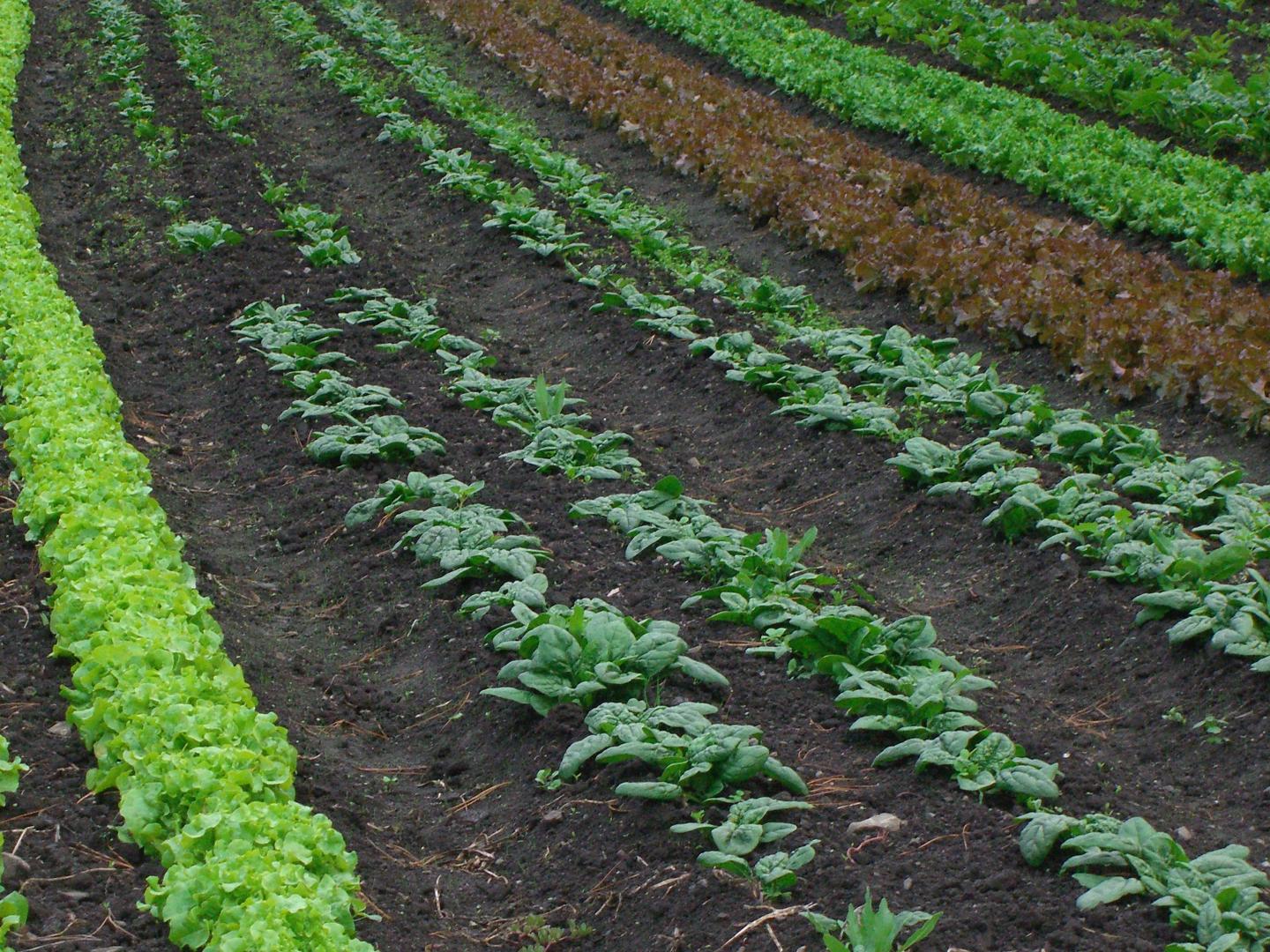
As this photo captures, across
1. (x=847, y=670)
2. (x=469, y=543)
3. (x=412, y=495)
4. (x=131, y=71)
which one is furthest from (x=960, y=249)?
(x=131, y=71)

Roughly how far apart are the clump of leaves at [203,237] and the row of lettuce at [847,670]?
383cm


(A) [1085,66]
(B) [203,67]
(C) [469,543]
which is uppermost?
(A) [1085,66]

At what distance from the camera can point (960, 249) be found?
945 centimetres

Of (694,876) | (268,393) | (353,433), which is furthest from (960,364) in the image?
(694,876)

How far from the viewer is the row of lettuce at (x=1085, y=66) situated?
1409cm

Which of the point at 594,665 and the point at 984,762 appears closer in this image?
the point at 984,762

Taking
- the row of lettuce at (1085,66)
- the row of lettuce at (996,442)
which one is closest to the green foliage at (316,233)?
A: the row of lettuce at (996,442)

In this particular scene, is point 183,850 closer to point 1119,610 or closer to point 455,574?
point 455,574

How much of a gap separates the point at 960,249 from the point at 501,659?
565 cm

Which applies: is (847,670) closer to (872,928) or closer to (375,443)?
(872,928)

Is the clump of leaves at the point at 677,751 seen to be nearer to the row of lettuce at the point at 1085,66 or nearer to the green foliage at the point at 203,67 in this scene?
the green foliage at the point at 203,67

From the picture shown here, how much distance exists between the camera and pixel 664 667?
4.82 m

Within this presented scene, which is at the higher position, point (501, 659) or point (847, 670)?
point (847, 670)

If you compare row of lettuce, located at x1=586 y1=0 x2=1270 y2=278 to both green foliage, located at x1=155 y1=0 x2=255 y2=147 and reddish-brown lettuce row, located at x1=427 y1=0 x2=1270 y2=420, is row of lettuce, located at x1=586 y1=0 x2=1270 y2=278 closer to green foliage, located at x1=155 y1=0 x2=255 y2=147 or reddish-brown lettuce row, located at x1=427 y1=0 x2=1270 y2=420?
reddish-brown lettuce row, located at x1=427 y1=0 x2=1270 y2=420
